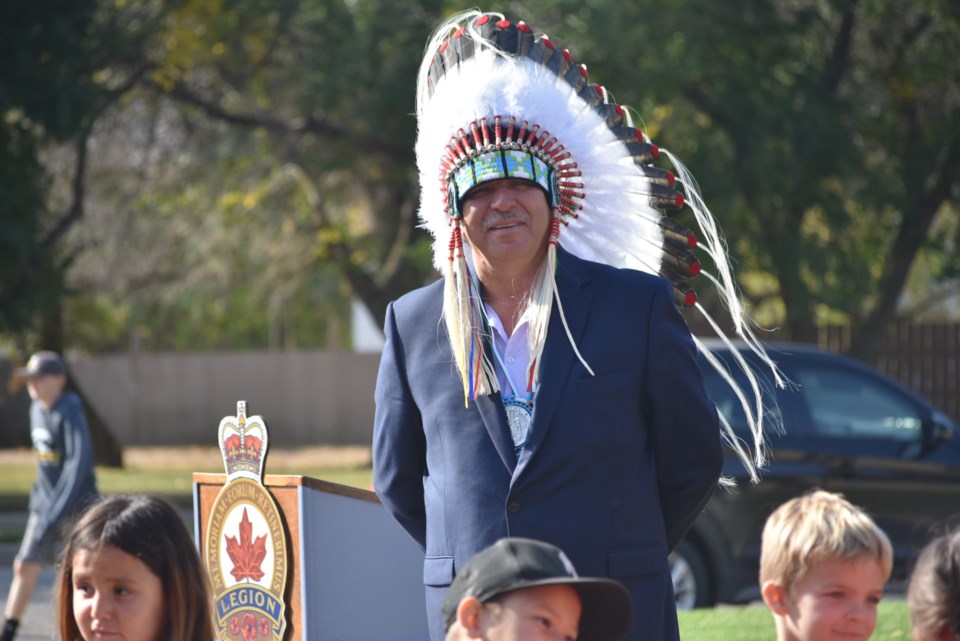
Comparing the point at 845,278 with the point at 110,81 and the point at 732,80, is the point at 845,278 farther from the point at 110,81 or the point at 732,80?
the point at 110,81

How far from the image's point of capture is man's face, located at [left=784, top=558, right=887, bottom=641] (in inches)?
117

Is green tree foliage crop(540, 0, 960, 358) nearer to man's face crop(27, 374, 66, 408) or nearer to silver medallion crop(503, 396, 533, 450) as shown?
man's face crop(27, 374, 66, 408)

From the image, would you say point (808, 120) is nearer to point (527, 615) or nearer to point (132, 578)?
point (132, 578)

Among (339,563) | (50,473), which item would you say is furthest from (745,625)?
(50,473)

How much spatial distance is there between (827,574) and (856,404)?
555cm

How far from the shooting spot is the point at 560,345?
304 centimetres

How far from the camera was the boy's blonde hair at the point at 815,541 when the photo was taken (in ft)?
9.75

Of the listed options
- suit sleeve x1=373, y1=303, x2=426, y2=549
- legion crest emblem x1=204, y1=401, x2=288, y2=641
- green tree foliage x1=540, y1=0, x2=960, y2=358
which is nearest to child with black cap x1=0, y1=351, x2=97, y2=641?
legion crest emblem x1=204, y1=401, x2=288, y2=641

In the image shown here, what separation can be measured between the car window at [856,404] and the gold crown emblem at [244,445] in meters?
4.88

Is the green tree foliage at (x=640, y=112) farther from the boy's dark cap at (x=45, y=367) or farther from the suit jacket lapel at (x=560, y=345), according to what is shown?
the suit jacket lapel at (x=560, y=345)

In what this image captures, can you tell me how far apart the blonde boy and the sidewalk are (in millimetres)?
3971

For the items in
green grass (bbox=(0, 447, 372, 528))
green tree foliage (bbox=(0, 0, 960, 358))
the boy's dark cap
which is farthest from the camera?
green grass (bbox=(0, 447, 372, 528))

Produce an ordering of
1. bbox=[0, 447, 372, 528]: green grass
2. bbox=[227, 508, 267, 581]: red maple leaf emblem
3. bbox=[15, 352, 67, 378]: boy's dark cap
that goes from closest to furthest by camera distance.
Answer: bbox=[227, 508, 267, 581]: red maple leaf emblem
bbox=[15, 352, 67, 378]: boy's dark cap
bbox=[0, 447, 372, 528]: green grass

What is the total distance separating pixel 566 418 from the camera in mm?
2951
